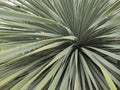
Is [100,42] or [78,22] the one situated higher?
[78,22]

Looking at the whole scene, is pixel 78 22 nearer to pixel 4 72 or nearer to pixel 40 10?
pixel 40 10

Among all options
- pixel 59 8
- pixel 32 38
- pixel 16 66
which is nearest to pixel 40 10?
pixel 59 8

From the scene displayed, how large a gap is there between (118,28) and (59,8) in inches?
14.0

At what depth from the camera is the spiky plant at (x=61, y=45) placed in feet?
3.45

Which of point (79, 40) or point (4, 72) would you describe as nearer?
point (4, 72)

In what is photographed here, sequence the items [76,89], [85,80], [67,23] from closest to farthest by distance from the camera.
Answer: [76,89] → [85,80] → [67,23]

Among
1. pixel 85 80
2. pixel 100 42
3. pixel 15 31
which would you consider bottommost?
pixel 85 80

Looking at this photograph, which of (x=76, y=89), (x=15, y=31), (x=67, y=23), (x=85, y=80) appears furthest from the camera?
(x=67, y=23)

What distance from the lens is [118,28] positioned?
1277 millimetres

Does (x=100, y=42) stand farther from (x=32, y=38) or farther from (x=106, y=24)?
(x=32, y=38)

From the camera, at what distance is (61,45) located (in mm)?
1273

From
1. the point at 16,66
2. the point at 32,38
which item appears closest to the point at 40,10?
the point at 32,38

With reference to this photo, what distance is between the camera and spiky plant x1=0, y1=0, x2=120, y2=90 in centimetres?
105

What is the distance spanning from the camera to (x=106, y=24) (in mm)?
1200
